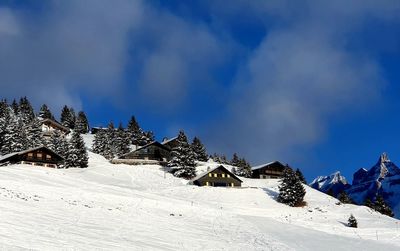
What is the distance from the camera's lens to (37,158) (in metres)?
89.1

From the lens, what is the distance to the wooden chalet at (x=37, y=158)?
286 feet

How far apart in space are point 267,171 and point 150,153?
103 feet

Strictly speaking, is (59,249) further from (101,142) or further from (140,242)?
(101,142)

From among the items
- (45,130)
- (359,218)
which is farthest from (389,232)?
(45,130)

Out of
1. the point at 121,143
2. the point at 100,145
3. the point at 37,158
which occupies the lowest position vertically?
the point at 37,158

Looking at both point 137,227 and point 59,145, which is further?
point 59,145

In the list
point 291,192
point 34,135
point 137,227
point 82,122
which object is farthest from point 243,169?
point 82,122

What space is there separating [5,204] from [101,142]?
3743 inches

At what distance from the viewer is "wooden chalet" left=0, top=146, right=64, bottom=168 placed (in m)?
87.2

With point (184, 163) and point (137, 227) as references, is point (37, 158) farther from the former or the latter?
point (137, 227)

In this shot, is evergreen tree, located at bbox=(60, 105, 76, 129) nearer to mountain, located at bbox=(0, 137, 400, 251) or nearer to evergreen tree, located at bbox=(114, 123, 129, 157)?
evergreen tree, located at bbox=(114, 123, 129, 157)

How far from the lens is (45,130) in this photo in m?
144

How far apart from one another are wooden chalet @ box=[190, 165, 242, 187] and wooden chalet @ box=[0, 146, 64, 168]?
28699 millimetres

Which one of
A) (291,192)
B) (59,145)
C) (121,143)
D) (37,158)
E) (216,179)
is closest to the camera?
(291,192)
